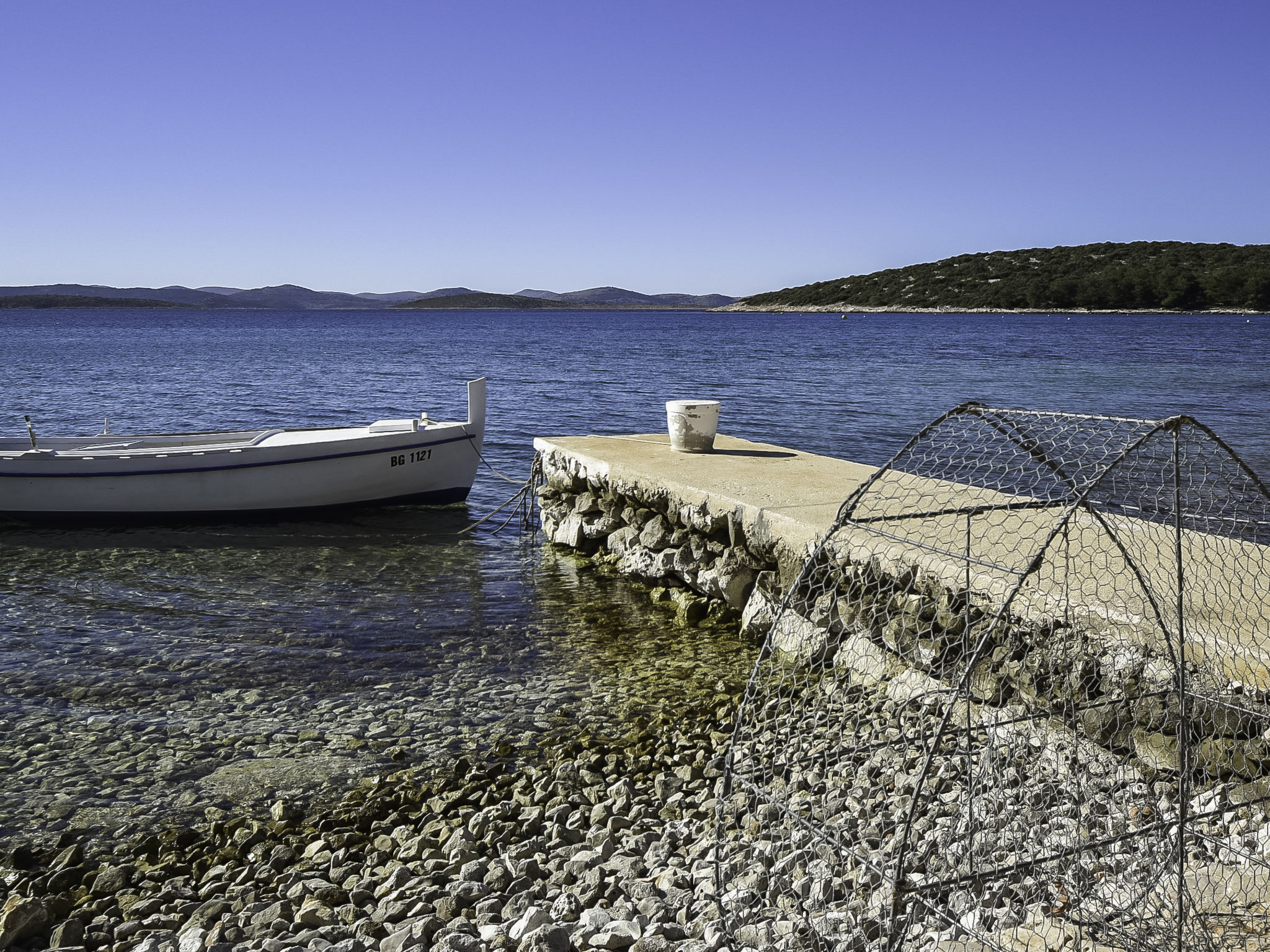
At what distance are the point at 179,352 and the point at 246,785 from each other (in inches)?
2392

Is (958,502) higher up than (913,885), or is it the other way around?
(958,502)

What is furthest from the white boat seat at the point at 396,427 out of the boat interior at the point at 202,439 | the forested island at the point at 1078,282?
the forested island at the point at 1078,282

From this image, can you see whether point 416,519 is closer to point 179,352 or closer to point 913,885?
point 913,885

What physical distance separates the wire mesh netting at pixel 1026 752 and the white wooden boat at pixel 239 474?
8.28m

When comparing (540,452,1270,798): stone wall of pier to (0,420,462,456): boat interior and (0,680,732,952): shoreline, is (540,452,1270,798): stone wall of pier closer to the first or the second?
(0,680,732,952): shoreline

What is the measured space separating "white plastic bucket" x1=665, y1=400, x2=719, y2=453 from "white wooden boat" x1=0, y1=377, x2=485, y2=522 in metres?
3.72

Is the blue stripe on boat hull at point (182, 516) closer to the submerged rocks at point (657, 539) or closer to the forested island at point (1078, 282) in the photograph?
the submerged rocks at point (657, 539)

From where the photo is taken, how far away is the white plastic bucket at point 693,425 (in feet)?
36.8

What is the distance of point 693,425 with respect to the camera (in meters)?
11.2

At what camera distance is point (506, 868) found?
4.68m

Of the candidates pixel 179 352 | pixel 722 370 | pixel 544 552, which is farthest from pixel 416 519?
pixel 179 352

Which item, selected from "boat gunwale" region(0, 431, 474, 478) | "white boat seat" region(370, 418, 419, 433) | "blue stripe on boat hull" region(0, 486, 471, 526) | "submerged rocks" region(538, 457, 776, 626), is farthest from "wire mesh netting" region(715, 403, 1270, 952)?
"blue stripe on boat hull" region(0, 486, 471, 526)

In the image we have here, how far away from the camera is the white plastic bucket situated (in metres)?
11.2

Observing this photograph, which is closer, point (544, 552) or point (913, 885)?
point (913, 885)
